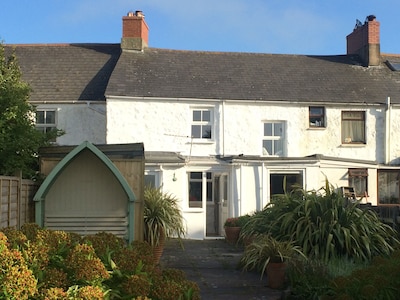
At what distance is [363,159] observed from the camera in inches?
751

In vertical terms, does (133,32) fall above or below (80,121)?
above

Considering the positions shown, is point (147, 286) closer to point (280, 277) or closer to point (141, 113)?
point (280, 277)

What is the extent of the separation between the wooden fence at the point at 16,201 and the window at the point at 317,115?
12.2 metres

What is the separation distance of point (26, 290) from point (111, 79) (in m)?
15.8

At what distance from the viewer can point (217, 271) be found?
988cm

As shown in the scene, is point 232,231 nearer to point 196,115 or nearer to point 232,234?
point 232,234

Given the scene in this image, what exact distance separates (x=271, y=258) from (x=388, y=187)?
12.2 metres

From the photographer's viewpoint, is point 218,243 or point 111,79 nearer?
point 218,243

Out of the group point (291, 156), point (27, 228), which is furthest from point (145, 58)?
point (27, 228)

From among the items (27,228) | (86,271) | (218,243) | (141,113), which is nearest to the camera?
(86,271)

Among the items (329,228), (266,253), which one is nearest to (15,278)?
(266,253)

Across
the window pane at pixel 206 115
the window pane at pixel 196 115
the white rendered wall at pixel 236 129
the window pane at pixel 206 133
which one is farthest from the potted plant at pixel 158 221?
the window pane at pixel 206 115

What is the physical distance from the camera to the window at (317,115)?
62.7 feet

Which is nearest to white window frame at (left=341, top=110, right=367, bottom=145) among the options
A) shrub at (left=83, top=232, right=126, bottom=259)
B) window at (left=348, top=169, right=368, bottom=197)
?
window at (left=348, top=169, right=368, bottom=197)
